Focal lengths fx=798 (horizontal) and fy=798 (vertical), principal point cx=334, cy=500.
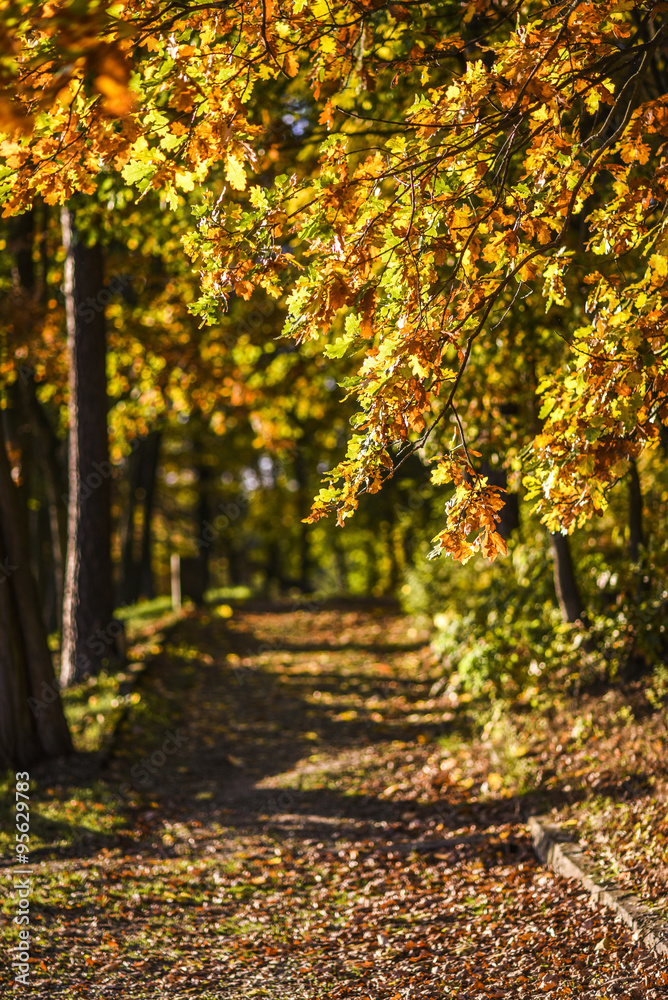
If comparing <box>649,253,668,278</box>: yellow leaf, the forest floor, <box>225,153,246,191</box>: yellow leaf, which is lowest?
the forest floor

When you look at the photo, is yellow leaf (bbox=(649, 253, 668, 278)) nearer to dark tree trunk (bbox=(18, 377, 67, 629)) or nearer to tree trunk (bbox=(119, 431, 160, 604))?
dark tree trunk (bbox=(18, 377, 67, 629))

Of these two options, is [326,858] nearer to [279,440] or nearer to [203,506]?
[279,440]

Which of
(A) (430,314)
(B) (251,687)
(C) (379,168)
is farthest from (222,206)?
(B) (251,687)

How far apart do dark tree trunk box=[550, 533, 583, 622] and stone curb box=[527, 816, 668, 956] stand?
2.02 m

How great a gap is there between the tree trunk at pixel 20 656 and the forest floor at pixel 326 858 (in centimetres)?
35

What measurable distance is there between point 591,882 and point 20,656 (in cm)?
478

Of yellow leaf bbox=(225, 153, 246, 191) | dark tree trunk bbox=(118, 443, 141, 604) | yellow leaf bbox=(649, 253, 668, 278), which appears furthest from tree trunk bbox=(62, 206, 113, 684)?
yellow leaf bbox=(649, 253, 668, 278)

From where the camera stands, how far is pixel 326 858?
576cm

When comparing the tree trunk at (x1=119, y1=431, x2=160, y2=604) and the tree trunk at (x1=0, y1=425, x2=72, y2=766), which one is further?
the tree trunk at (x1=119, y1=431, x2=160, y2=604)

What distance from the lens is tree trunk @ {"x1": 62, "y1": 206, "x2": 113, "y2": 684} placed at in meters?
9.41

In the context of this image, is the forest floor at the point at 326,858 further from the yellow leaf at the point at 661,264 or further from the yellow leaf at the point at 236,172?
the yellow leaf at the point at 236,172

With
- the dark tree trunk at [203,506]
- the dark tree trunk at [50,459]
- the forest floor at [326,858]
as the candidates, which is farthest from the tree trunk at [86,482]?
the dark tree trunk at [203,506]

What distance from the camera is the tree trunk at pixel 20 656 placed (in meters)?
6.72

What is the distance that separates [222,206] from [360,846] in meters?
4.54
